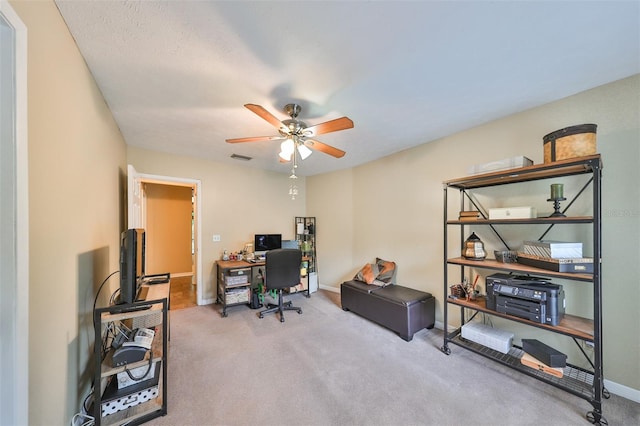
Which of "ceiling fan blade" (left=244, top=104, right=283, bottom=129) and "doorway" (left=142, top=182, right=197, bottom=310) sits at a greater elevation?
"ceiling fan blade" (left=244, top=104, right=283, bottom=129)

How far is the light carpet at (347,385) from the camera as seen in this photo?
162 cm

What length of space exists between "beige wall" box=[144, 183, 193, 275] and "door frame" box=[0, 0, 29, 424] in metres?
5.25

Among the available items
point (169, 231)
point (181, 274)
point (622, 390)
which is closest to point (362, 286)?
point (622, 390)

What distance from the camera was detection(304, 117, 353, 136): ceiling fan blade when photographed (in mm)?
1726

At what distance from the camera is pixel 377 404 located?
173 cm

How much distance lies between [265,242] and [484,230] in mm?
3346

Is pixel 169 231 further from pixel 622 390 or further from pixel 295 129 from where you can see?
pixel 622 390

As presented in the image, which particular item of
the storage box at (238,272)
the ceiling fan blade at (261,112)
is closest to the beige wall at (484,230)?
the storage box at (238,272)

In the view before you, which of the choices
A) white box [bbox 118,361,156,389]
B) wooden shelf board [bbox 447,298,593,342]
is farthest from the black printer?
white box [bbox 118,361,156,389]

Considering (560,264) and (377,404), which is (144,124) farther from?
(560,264)

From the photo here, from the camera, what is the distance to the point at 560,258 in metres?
1.77

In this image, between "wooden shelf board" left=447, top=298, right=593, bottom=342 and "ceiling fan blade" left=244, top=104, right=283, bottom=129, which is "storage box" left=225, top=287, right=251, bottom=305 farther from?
"wooden shelf board" left=447, top=298, right=593, bottom=342

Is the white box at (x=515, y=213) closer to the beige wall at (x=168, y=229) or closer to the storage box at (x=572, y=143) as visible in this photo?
the storage box at (x=572, y=143)

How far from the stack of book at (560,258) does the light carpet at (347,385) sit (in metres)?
1.01
